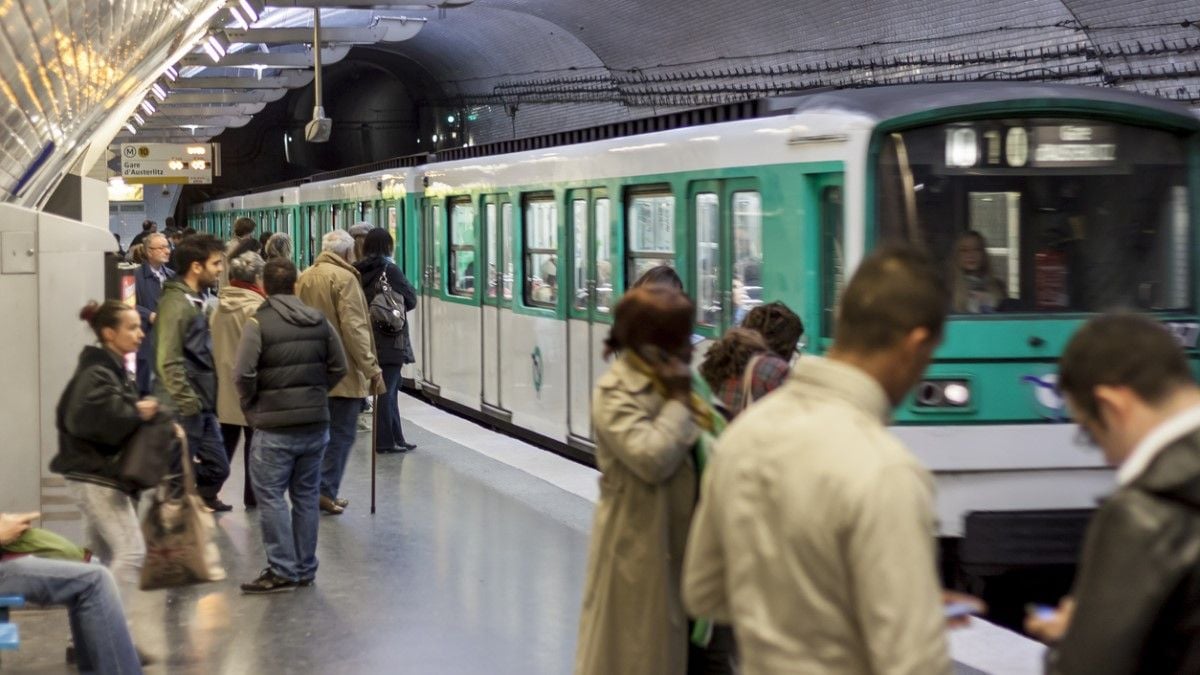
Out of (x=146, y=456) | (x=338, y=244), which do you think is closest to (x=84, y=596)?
(x=146, y=456)

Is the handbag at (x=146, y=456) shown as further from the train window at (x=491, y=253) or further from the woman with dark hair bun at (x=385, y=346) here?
the train window at (x=491, y=253)

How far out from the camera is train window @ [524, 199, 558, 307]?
→ 13.6 m

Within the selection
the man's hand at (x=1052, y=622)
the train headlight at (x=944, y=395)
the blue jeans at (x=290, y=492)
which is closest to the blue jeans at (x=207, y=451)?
the blue jeans at (x=290, y=492)

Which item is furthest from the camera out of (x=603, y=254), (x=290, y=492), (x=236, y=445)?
(x=603, y=254)

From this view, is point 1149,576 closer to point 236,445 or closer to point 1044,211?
point 1044,211

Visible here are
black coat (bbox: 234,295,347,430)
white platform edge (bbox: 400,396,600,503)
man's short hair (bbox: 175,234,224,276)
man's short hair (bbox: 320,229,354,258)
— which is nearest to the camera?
black coat (bbox: 234,295,347,430)

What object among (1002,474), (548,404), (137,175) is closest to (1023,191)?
(1002,474)

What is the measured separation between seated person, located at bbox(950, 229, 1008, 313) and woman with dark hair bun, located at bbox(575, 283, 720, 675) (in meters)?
3.70

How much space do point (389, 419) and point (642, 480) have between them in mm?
8396

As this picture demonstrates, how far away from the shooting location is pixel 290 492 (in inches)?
328

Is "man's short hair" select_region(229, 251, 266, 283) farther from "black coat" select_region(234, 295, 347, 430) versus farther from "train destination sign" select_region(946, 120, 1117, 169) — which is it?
"train destination sign" select_region(946, 120, 1117, 169)

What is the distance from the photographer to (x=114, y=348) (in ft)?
22.2

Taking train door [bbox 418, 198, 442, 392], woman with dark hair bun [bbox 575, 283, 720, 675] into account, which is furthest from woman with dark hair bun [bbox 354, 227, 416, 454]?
woman with dark hair bun [bbox 575, 283, 720, 675]

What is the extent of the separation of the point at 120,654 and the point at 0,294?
2000mm
